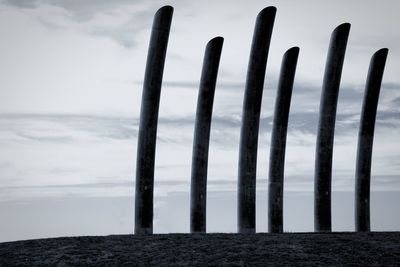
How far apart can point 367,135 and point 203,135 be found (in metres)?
8.87

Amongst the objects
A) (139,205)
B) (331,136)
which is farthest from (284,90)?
(139,205)

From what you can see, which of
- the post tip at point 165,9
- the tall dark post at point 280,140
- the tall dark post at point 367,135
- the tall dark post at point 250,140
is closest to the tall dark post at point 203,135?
the tall dark post at point 250,140

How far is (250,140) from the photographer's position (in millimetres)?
25875

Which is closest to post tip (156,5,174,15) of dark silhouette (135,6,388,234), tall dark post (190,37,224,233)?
dark silhouette (135,6,388,234)

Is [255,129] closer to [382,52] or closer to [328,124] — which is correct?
[328,124]

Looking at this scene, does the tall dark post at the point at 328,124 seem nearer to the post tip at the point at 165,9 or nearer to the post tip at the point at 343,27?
the post tip at the point at 343,27

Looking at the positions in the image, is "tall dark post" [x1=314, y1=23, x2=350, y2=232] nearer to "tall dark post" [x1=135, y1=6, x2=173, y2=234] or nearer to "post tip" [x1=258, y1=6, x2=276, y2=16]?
"post tip" [x1=258, y1=6, x2=276, y2=16]

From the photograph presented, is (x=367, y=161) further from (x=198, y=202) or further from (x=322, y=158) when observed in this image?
(x=198, y=202)

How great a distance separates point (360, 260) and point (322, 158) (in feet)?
30.2

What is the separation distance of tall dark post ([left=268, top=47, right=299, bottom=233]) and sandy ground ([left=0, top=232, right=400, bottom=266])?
220 inches

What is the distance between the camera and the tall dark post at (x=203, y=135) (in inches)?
1016

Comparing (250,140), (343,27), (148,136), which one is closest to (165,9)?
(148,136)

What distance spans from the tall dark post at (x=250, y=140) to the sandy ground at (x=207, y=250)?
12.8ft

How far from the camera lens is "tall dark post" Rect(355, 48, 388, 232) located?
29.7 metres
